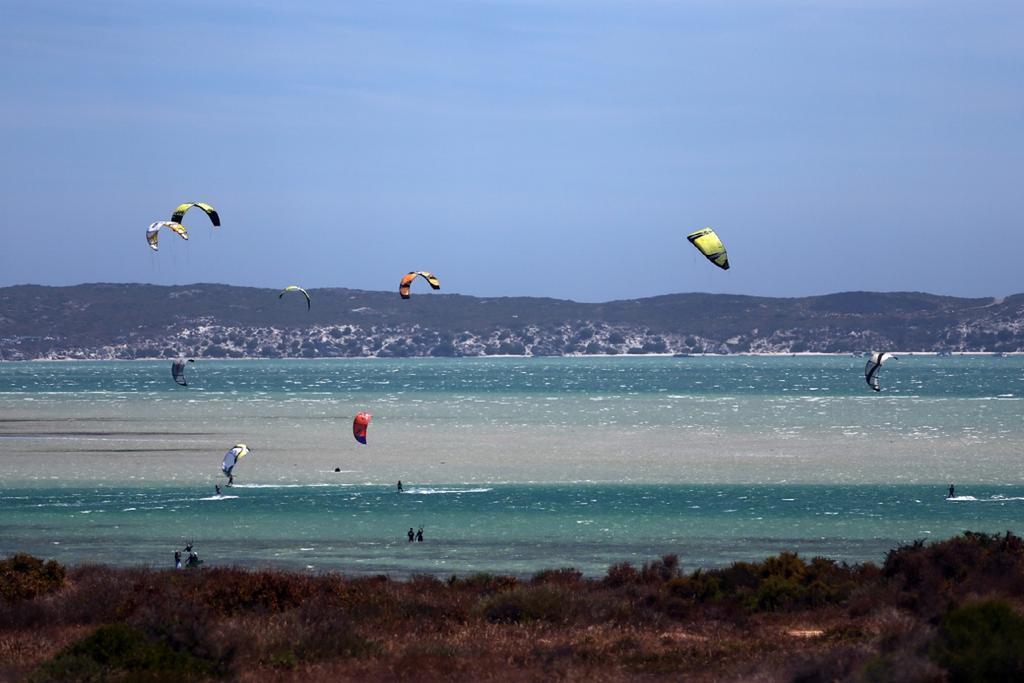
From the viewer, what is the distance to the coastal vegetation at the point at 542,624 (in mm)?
13523

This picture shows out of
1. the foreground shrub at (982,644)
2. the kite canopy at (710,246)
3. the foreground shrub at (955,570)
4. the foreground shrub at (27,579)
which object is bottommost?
the foreground shrub at (27,579)

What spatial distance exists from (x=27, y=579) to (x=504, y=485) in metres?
32.5

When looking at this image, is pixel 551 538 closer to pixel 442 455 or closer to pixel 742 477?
pixel 742 477

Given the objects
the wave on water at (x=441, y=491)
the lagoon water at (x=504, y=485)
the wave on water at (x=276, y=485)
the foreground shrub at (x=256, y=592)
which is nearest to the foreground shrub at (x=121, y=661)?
the foreground shrub at (x=256, y=592)

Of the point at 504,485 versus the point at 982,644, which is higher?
the point at 982,644

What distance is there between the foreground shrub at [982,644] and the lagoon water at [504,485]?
1609cm

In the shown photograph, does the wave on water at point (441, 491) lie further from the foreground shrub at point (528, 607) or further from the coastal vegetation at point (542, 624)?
the foreground shrub at point (528, 607)

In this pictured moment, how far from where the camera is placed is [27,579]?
20.9 m

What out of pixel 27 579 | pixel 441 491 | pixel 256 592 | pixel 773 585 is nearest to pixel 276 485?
pixel 441 491

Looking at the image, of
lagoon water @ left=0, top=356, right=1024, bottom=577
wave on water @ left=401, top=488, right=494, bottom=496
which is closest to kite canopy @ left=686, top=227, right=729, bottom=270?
lagoon water @ left=0, top=356, right=1024, bottom=577

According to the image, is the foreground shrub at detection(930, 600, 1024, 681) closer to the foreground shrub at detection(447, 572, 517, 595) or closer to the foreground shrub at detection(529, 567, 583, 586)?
the foreground shrub at detection(447, 572, 517, 595)

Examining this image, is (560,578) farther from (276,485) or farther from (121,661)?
(276,485)

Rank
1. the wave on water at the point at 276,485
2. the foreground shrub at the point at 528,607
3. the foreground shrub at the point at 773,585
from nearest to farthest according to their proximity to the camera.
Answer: the foreground shrub at the point at 528,607
the foreground shrub at the point at 773,585
the wave on water at the point at 276,485

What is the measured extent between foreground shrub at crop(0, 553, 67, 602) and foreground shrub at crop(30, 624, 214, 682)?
6.38m
